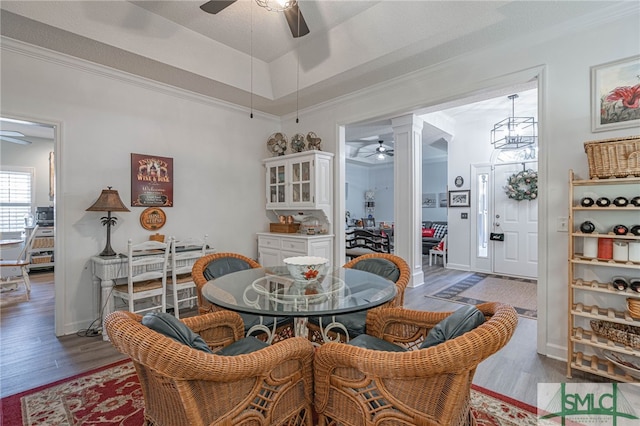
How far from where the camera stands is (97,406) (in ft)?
6.46

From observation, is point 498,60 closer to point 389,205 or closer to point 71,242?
point 71,242

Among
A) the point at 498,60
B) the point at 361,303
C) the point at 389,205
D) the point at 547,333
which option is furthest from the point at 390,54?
the point at 389,205

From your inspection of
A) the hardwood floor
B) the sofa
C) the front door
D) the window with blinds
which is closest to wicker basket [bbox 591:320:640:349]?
the hardwood floor

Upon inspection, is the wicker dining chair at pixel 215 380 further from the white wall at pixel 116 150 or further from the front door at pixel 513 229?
the front door at pixel 513 229

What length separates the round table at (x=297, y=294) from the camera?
156cm

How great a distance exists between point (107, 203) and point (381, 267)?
276 centimetres

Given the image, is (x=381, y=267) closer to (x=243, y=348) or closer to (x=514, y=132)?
(x=243, y=348)

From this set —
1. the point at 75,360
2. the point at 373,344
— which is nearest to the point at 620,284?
the point at 373,344

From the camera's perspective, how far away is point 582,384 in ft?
7.31

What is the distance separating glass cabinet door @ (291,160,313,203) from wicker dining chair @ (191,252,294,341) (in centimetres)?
168

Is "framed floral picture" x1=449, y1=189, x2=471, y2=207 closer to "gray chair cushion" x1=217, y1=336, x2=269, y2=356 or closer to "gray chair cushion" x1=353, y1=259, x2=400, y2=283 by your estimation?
"gray chair cushion" x1=353, y1=259, x2=400, y2=283

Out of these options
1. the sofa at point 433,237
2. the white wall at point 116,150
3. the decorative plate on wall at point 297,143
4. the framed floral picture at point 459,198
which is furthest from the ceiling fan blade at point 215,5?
the sofa at point 433,237

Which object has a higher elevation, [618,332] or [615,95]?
[615,95]

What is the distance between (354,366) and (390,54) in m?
2.90
